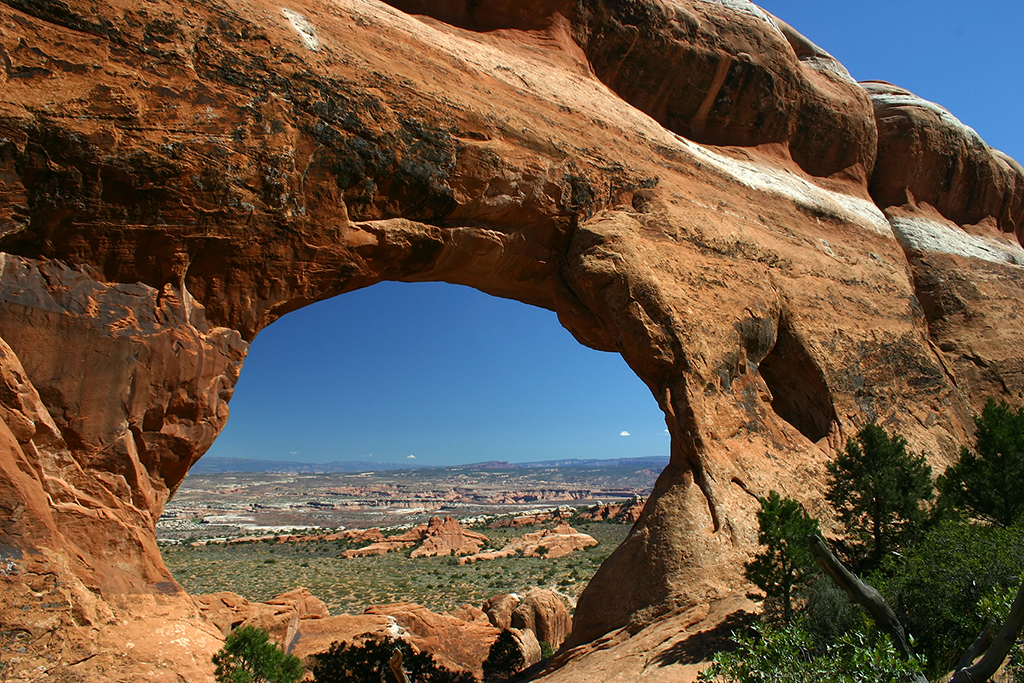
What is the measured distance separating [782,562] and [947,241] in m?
15.7

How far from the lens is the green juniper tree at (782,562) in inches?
266

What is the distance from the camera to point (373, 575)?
80.8 feet

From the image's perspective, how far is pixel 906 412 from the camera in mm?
12906

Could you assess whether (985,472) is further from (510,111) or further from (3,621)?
(3,621)

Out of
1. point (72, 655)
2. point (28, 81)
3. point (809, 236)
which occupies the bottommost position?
point (72, 655)

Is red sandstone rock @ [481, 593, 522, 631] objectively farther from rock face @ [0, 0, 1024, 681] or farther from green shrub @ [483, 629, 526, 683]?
rock face @ [0, 0, 1024, 681]

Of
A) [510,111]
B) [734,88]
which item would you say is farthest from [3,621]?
[734,88]

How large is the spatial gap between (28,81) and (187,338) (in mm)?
3091

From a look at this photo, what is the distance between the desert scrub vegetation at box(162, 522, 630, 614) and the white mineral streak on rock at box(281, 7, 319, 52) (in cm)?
1484

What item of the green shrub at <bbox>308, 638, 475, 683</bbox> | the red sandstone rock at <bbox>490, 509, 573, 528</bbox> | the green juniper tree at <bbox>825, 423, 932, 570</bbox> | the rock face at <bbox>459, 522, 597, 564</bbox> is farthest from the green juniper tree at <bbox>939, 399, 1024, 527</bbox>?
the red sandstone rock at <bbox>490, 509, 573, 528</bbox>

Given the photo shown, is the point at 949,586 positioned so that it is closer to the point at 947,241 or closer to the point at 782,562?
the point at 782,562

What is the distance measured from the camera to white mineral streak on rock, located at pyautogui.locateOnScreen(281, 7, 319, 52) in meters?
8.62

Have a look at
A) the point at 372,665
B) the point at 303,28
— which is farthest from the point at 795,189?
the point at 372,665

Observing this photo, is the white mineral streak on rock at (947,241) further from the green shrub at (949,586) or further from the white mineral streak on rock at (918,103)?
the green shrub at (949,586)
